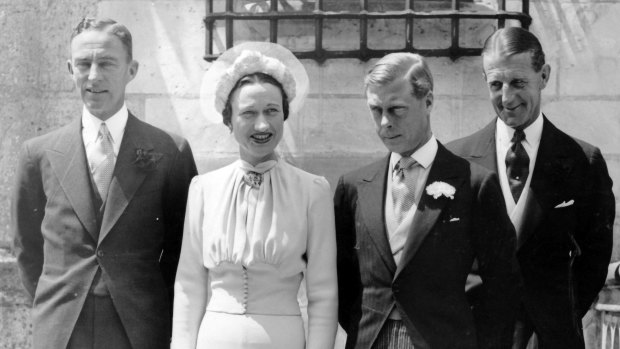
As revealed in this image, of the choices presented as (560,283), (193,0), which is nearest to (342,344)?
(560,283)

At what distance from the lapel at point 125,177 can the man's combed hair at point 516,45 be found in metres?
1.41

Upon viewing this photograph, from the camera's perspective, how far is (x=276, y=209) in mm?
3443

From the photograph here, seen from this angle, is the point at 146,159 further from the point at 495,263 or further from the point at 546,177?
the point at 546,177

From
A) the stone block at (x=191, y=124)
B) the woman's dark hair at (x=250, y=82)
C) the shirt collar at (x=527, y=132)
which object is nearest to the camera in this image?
the woman's dark hair at (x=250, y=82)

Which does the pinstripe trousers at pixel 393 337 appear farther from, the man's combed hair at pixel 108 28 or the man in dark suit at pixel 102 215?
the man's combed hair at pixel 108 28

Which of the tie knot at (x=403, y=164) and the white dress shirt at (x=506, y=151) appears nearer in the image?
the tie knot at (x=403, y=164)

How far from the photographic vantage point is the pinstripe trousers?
3209 mm

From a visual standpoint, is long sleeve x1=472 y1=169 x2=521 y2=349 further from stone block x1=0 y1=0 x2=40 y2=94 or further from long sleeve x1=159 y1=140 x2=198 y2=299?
stone block x1=0 y1=0 x2=40 y2=94

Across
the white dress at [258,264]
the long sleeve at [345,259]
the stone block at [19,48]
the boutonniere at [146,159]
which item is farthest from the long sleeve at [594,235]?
the stone block at [19,48]

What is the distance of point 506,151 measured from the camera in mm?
3770

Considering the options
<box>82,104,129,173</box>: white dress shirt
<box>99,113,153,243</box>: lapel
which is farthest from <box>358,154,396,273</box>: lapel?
<box>82,104,129,173</box>: white dress shirt

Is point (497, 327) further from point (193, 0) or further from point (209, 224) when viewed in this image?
point (193, 0)

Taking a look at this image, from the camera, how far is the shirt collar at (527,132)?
380cm

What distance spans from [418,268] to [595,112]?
6.94 feet
